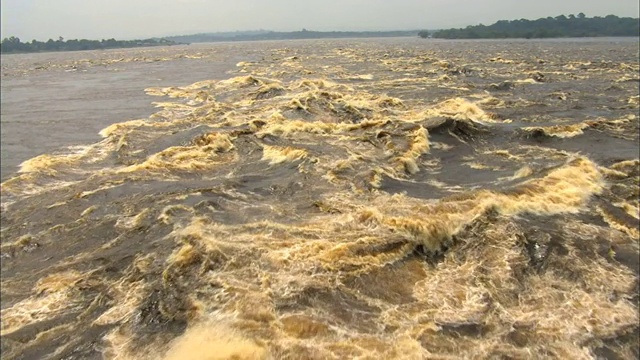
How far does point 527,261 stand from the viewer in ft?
31.3

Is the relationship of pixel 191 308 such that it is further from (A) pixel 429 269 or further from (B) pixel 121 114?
(B) pixel 121 114

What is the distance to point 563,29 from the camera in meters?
150

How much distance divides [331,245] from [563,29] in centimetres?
16913

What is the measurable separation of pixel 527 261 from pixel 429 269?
2105 millimetres

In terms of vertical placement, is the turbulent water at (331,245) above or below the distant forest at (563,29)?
below

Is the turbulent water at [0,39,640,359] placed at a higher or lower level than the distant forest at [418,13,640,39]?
lower

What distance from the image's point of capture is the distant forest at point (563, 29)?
460 feet

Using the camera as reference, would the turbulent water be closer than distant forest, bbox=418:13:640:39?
Yes

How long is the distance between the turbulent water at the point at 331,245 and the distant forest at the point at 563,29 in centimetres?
14159

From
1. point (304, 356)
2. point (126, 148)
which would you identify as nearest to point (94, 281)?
point (304, 356)

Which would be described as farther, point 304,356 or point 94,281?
point 94,281

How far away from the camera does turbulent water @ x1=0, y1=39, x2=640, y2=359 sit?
756cm

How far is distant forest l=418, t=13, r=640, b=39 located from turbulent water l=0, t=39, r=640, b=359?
465 ft

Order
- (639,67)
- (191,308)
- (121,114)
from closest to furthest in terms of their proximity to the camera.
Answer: (191,308), (121,114), (639,67)
